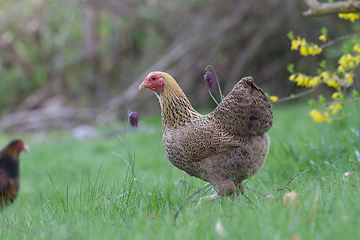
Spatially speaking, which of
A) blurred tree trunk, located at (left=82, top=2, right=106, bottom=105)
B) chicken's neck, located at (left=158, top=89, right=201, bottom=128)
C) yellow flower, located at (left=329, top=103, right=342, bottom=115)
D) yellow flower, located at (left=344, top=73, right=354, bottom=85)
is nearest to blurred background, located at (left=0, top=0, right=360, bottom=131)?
blurred tree trunk, located at (left=82, top=2, right=106, bottom=105)

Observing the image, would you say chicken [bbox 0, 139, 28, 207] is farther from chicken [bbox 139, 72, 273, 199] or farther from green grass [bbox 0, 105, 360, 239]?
chicken [bbox 139, 72, 273, 199]

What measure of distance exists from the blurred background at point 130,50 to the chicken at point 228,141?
18.3 feet

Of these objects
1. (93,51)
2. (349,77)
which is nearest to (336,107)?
(349,77)

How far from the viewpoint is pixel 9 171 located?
431 centimetres

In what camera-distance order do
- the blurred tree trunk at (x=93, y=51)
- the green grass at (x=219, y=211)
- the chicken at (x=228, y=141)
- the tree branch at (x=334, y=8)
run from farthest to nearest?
the blurred tree trunk at (x=93, y=51), the tree branch at (x=334, y=8), the chicken at (x=228, y=141), the green grass at (x=219, y=211)

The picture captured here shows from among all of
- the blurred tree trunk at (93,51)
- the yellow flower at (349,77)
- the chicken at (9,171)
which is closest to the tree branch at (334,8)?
the yellow flower at (349,77)

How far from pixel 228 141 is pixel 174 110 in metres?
0.53

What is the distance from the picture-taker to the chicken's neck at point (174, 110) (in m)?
2.82

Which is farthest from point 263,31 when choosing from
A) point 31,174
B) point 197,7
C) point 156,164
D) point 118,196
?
point 118,196

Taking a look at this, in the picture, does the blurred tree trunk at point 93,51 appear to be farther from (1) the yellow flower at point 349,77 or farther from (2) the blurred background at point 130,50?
(1) the yellow flower at point 349,77

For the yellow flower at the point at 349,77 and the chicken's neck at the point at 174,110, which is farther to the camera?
the yellow flower at the point at 349,77

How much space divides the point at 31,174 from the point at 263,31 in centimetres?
739

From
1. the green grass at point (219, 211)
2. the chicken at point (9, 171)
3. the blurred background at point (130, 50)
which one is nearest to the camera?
the green grass at point (219, 211)

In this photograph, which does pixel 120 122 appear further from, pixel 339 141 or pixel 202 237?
pixel 202 237
